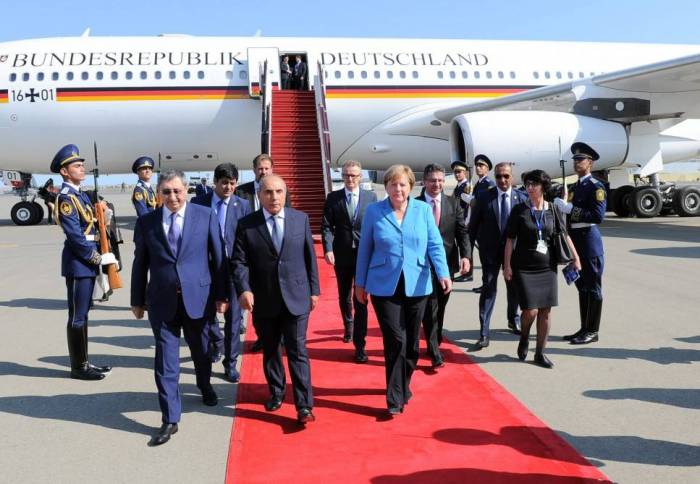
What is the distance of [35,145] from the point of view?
14.6 metres

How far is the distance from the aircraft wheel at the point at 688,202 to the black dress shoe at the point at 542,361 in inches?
556

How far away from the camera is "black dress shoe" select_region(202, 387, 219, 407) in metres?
4.17

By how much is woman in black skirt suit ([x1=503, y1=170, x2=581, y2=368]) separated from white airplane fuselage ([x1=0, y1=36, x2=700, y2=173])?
421 inches

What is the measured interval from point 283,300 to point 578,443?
6.07 feet

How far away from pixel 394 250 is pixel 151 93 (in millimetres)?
11857

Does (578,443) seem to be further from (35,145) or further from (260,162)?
Result: (35,145)

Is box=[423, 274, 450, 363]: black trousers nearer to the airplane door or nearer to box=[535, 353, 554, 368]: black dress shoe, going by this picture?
box=[535, 353, 554, 368]: black dress shoe

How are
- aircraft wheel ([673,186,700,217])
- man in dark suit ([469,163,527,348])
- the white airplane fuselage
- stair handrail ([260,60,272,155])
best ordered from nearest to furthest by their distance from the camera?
1. man in dark suit ([469,163,527,348])
2. stair handrail ([260,60,272,155])
3. the white airplane fuselage
4. aircraft wheel ([673,186,700,217])

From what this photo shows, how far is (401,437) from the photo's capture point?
3607 mm

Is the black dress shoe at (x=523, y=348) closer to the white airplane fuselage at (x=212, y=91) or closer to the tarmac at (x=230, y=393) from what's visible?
the tarmac at (x=230, y=393)

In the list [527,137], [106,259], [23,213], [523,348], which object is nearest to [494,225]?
[523,348]

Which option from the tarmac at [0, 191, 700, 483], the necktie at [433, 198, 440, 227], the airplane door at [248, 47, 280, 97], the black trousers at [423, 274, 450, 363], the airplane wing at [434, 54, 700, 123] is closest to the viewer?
the tarmac at [0, 191, 700, 483]

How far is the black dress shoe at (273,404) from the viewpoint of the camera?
161 inches

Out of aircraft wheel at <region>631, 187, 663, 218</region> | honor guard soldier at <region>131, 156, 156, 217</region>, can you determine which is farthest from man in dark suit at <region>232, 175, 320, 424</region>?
aircraft wheel at <region>631, 187, 663, 218</region>
